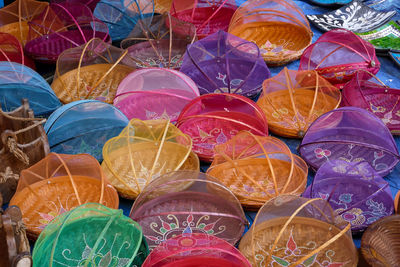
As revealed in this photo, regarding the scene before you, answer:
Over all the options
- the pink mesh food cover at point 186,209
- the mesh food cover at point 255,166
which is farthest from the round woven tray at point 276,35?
the pink mesh food cover at point 186,209

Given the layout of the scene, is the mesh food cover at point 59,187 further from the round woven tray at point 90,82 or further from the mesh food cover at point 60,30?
the mesh food cover at point 60,30

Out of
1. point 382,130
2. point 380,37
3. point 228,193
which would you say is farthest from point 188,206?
point 380,37

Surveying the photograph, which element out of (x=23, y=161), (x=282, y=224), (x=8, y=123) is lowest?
(x=282, y=224)

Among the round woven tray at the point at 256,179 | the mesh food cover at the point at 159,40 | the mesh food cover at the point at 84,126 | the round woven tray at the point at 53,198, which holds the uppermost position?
the mesh food cover at the point at 159,40

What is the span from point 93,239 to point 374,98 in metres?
2.19

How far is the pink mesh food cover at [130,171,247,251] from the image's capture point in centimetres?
251

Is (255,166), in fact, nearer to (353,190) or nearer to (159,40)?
(353,190)

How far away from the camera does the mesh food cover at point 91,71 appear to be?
11.3 ft

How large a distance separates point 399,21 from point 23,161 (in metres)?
3.66

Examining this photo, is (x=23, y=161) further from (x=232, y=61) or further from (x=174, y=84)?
(x=232, y=61)

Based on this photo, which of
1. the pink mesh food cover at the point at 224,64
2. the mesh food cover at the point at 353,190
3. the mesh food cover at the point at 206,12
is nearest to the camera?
the mesh food cover at the point at 353,190

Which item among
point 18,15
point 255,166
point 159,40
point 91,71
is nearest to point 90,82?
point 91,71

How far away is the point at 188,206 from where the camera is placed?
2.64 meters

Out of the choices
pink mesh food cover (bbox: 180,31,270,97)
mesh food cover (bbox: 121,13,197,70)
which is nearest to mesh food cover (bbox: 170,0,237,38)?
mesh food cover (bbox: 121,13,197,70)
